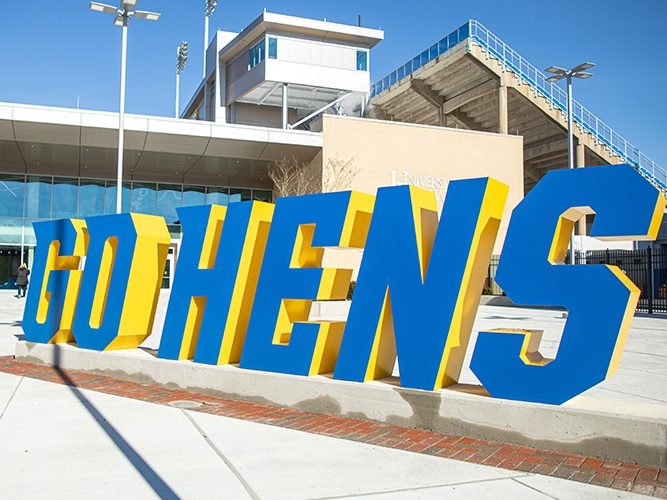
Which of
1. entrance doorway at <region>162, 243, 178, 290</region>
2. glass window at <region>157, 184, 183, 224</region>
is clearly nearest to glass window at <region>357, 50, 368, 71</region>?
glass window at <region>157, 184, 183, 224</region>

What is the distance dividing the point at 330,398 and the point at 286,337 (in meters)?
1.17

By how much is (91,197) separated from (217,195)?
745 cm

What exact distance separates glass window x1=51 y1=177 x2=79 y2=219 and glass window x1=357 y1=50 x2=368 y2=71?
19.6m

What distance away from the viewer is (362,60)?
139 ft

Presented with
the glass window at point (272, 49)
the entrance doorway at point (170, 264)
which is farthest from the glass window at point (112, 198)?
the glass window at point (272, 49)

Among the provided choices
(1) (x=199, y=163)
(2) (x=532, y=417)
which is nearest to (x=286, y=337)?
(2) (x=532, y=417)

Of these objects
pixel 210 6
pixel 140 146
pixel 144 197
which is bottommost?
pixel 144 197

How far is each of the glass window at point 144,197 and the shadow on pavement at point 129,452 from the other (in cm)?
3114

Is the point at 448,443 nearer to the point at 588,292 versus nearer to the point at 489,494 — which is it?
the point at 489,494

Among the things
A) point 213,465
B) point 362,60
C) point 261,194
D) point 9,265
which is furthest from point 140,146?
point 213,465

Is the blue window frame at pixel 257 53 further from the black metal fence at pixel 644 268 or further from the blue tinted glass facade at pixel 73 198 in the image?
the black metal fence at pixel 644 268

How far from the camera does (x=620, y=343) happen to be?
17.4 ft

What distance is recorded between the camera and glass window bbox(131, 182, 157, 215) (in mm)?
38000

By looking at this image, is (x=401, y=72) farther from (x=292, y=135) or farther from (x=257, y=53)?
(x=292, y=135)
